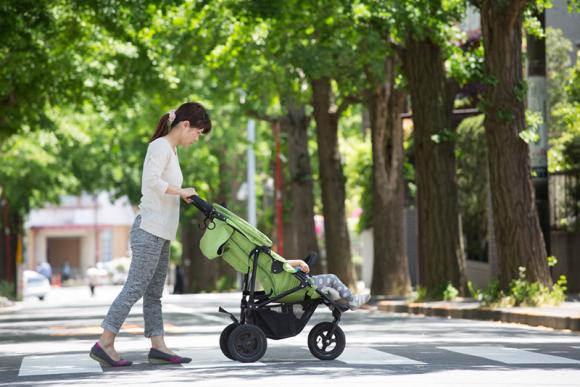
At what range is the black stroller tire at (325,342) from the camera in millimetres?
12188

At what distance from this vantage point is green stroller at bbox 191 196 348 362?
1166 centimetres

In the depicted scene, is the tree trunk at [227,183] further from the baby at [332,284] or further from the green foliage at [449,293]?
the baby at [332,284]

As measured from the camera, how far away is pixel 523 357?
12484 millimetres

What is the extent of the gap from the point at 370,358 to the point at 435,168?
1695 cm

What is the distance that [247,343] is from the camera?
470 inches

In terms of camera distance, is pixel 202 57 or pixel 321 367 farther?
pixel 202 57

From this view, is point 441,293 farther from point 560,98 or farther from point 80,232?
point 80,232

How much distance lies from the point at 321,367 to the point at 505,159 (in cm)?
1308

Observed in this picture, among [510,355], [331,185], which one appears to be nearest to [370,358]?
[510,355]

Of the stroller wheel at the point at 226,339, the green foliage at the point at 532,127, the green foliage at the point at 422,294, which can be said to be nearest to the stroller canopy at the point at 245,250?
the stroller wheel at the point at 226,339

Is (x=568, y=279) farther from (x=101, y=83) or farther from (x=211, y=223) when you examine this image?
(x=211, y=223)

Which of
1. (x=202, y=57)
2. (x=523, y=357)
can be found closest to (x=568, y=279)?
(x=202, y=57)

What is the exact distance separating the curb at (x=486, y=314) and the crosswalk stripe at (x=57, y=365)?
748 centimetres

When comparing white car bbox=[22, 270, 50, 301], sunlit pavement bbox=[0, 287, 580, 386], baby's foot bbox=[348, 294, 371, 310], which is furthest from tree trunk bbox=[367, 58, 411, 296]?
white car bbox=[22, 270, 50, 301]
